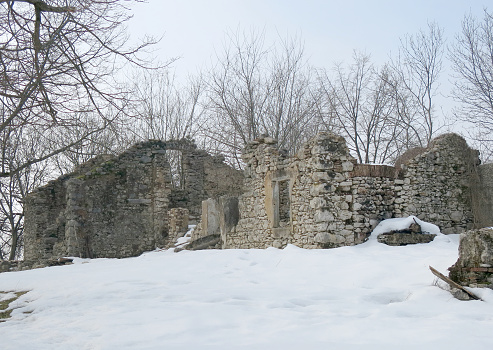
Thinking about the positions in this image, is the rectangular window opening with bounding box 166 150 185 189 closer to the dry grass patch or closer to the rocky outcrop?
the dry grass patch

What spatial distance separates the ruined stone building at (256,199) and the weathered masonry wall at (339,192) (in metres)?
0.02

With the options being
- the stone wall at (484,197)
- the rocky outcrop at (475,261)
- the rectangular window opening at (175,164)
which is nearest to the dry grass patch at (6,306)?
the rocky outcrop at (475,261)

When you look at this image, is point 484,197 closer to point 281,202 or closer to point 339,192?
point 339,192

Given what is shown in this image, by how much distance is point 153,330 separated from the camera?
518 centimetres

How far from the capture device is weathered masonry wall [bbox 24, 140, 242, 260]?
59.0 feet

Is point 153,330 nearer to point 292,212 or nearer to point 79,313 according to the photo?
point 79,313

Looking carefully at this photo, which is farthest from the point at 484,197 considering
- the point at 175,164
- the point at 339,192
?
the point at 175,164

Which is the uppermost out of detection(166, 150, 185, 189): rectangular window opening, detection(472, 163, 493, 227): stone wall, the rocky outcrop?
detection(166, 150, 185, 189): rectangular window opening

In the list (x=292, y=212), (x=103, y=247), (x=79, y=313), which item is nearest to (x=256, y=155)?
(x=292, y=212)

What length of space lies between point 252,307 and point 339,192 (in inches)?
231

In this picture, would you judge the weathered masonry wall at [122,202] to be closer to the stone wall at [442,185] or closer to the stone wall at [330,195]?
the stone wall at [330,195]

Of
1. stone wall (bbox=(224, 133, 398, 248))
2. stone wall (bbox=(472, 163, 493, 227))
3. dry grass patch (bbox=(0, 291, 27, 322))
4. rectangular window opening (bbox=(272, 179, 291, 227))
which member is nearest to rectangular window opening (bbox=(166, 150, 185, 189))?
rectangular window opening (bbox=(272, 179, 291, 227))

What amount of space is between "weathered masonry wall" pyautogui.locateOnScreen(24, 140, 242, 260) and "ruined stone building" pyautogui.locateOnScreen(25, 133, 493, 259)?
36 millimetres

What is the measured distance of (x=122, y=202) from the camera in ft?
61.6
